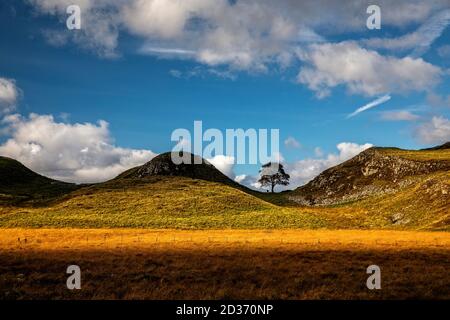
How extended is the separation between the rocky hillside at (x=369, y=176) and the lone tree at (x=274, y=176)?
27158 mm

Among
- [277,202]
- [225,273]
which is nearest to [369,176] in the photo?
[277,202]

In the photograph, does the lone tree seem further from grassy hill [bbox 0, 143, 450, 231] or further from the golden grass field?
the golden grass field

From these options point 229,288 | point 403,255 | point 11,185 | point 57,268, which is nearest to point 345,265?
point 403,255

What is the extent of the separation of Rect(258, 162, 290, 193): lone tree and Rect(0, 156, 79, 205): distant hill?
75.7 m

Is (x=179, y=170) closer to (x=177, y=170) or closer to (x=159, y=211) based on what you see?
(x=177, y=170)

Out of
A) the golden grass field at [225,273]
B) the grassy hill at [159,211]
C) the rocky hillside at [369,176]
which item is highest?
the rocky hillside at [369,176]

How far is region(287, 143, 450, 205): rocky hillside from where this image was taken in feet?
356

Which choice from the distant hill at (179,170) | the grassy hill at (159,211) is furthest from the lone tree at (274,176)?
the grassy hill at (159,211)

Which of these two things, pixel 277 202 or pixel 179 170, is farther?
pixel 179 170

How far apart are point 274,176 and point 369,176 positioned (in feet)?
180

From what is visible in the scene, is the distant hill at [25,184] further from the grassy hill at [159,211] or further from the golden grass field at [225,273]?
the golden grass field at [225,273]

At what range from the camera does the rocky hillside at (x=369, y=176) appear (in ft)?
356

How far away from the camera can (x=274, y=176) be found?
173375mm

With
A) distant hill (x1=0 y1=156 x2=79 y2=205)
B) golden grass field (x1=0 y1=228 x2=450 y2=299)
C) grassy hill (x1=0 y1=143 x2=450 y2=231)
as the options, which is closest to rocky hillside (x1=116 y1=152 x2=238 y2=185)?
grassy hill (x1=0 y1=143 x2=450 y2=231)
